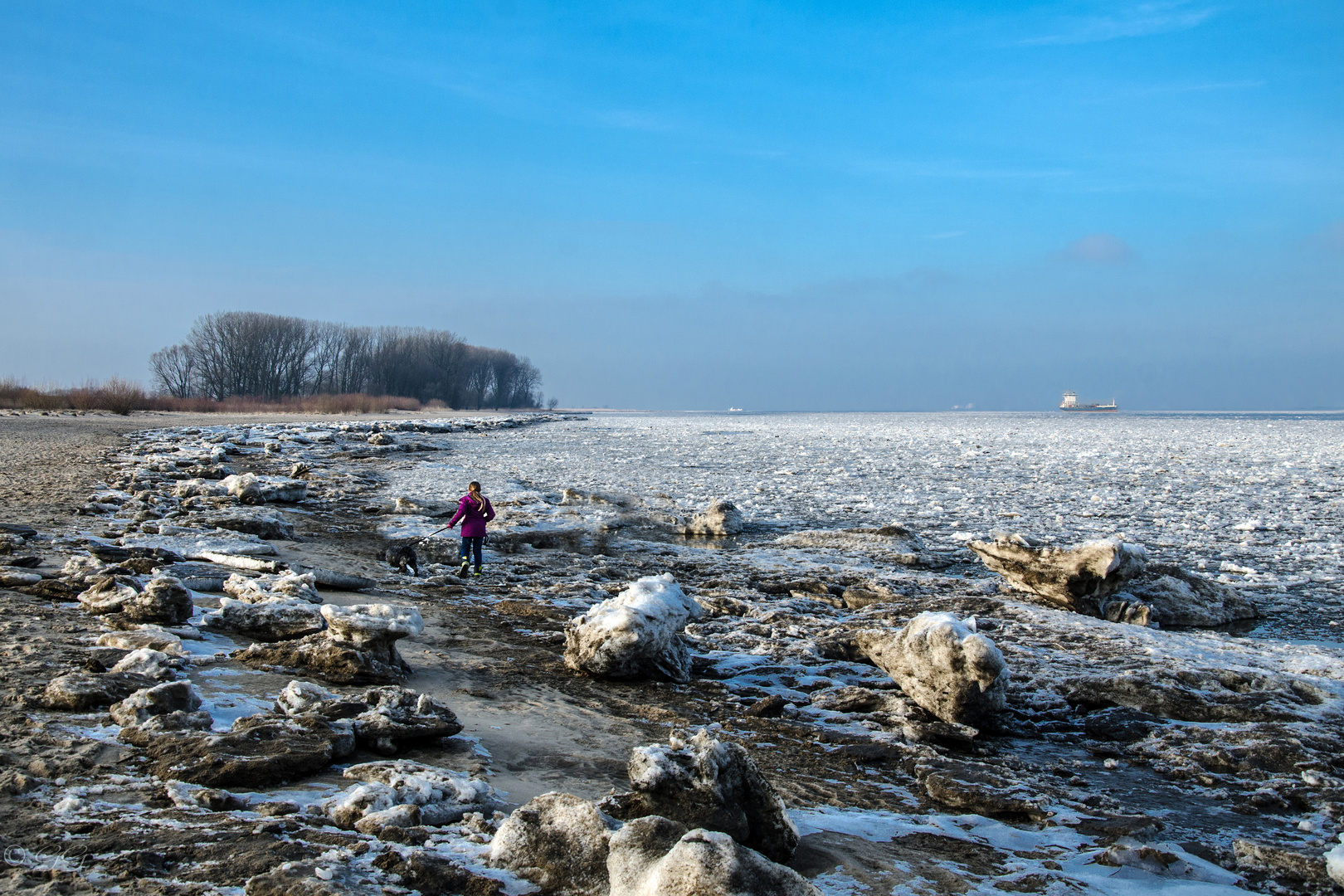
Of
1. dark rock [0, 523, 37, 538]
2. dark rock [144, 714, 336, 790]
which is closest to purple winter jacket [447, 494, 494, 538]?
dark rock [0, 523, 37, 538]

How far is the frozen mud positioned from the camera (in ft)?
8.34

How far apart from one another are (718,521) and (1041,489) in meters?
7.06

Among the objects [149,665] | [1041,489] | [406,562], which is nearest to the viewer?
[149,665]

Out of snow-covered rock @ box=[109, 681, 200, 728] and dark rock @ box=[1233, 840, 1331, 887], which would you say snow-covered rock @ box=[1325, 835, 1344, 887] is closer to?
dark rock @ box=[1233, 840, 1331, 887]

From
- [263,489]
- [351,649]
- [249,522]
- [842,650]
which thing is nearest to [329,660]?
[351,649]

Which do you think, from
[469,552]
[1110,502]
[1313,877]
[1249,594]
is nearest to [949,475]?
[1110,502]

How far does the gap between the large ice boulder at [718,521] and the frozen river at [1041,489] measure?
0.58 meters

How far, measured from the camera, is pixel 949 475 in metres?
16.4

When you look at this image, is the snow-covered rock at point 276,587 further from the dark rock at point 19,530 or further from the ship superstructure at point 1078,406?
the ship superstructure at point 1078,406

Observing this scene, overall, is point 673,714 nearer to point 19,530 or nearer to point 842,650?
point 842,650

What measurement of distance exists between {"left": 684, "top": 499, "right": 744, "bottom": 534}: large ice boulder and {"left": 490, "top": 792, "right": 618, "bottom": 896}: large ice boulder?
740 cm

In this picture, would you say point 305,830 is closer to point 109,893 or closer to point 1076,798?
point 109,893

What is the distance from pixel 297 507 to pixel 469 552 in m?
4.44

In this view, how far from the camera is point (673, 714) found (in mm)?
4223
